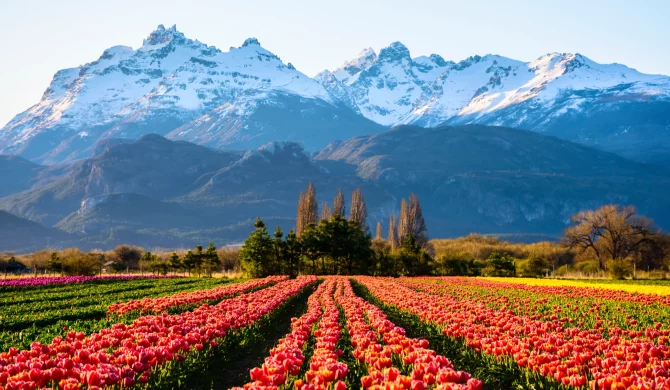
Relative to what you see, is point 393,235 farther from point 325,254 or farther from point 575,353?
point 575,353

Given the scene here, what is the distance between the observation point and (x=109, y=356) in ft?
31.1

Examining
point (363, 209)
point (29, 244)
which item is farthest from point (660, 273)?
point (29, 244)

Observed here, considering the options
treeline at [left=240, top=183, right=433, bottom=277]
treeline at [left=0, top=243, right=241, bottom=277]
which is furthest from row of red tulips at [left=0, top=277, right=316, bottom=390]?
treeline at [left=0, top=243, right=241, bottom=277]

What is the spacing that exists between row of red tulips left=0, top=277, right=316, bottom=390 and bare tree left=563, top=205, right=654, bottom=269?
7201cm

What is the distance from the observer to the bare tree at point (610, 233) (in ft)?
251

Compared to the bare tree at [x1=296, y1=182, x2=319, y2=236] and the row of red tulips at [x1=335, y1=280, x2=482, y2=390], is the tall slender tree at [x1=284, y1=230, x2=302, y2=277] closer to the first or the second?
the bare tree at [x1=296, y1=182, x2=319, y2=236]

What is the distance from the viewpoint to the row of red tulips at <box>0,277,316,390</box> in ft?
25.7

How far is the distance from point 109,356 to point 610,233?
255 feet

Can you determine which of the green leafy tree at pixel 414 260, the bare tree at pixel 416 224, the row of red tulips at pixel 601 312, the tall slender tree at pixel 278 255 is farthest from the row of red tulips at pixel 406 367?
the bare tree at pixel 416 224

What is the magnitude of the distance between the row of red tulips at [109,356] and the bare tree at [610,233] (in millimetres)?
72012

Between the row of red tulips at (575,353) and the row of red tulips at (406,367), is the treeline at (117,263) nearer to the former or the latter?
the row of red tulips at (575,353)

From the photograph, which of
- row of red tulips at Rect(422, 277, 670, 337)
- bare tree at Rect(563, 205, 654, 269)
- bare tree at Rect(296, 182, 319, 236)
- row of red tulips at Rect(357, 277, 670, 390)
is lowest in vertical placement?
row of red tulips at Rect(422, 277, 670, 337)

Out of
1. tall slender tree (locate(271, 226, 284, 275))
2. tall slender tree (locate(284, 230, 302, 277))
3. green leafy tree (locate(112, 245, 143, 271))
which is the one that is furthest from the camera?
green leafy tree (locate(112, 245, 143, 271))

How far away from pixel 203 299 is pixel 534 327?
14.6 meters
